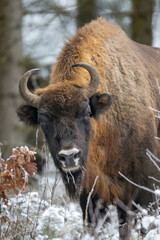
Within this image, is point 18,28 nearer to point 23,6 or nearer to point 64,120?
point 23,6

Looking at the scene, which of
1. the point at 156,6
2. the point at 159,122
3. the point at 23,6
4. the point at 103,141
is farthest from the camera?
the point at 23,6

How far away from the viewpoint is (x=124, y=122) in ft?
21.4

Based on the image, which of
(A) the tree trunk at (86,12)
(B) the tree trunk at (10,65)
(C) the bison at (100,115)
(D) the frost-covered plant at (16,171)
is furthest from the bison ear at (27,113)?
(A) the tree trunk at (86,12)

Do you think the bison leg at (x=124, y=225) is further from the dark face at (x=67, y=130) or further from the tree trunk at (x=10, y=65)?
the tree trunk at (x=10, y=65)

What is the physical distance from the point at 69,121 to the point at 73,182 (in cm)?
71

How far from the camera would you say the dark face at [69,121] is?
18.3ft

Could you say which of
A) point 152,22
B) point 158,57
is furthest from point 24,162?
point 152,22

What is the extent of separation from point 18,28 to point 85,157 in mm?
9276

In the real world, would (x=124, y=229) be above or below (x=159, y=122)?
below

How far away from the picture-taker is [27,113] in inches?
259

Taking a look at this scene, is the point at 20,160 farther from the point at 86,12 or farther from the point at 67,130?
the point at 86,12

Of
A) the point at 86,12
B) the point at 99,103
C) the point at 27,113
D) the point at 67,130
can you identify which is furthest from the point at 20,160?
the point at 86,12

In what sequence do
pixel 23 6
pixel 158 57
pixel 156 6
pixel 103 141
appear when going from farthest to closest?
pixel 23 6, pixel 156 6, pixel 158 57, pixel 103 141

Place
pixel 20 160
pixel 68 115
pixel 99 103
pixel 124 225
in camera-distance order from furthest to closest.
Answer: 1. pixel 124 225
2. pixel 99 103
3. pixel 68 115
4. pixel 20 160
